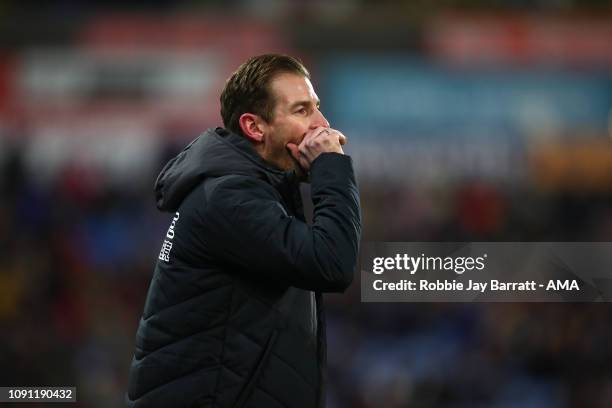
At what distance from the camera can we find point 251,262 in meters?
1.98

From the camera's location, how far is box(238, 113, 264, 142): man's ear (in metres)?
2.15

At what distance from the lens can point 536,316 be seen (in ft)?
18.8

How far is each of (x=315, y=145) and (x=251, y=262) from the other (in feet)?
0.98

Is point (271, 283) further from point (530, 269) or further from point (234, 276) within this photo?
point (530, 269)

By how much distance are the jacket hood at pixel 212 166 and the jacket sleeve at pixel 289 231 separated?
0.16ft

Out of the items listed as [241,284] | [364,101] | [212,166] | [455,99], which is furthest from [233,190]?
[455,99]

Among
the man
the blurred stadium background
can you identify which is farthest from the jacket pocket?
the blurred stadium background

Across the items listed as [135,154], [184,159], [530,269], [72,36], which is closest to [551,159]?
[135,154]

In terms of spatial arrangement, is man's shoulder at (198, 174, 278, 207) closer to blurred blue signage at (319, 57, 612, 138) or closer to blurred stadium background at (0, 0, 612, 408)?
blurred stadium background at (0, 0, 612, 408)

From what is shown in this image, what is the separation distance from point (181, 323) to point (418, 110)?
26.9ft

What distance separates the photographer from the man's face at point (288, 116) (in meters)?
2.14

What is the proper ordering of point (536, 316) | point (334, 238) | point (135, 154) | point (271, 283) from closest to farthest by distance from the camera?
point (334, 238) → point (271, 283) → point (536, 316) → point (135, 154)

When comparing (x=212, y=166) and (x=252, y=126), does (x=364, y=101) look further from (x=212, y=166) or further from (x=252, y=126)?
(x=212, y=166)

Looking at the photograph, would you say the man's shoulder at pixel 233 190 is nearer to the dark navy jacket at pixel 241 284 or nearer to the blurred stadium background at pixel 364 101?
the dark navy jacket at pixel 241 284
